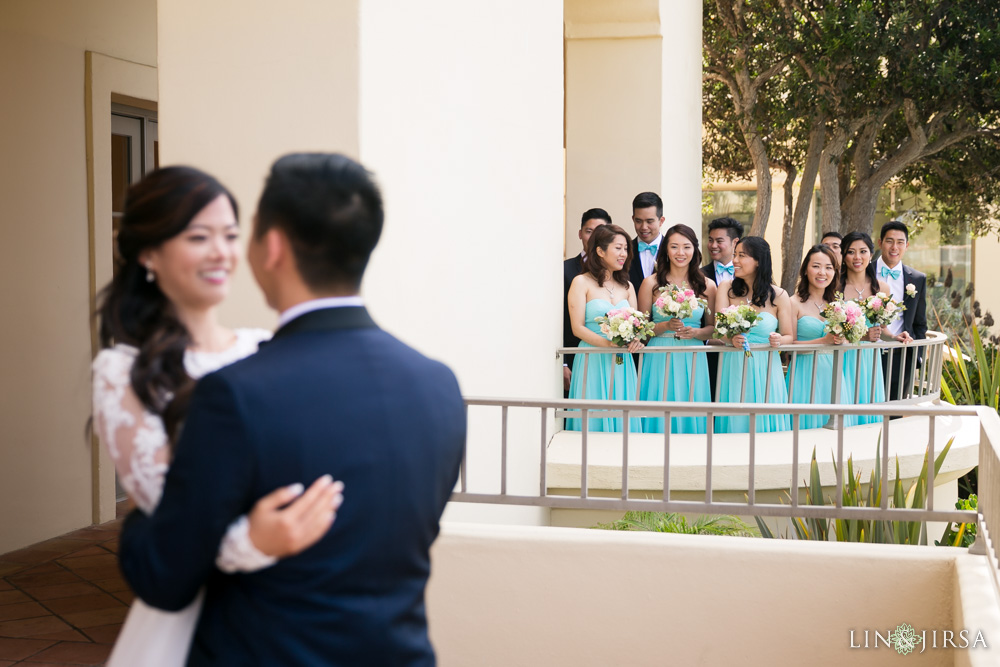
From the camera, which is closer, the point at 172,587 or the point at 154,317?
the point at 172,587

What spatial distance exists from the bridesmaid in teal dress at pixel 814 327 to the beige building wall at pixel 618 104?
3072mm

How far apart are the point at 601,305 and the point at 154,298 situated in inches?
229

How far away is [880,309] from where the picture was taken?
7.69 meters

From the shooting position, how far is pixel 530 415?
672 cm

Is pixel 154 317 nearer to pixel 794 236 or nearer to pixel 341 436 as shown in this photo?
pixel 341 436

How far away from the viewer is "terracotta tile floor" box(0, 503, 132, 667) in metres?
4.60

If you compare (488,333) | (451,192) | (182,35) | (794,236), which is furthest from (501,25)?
(794,236)

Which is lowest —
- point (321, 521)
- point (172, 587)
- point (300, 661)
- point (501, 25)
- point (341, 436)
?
point (300, 661)

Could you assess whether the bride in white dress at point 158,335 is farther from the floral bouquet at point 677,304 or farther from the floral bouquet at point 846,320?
the floral bouquet at point 846,320

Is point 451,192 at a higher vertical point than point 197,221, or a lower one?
higher

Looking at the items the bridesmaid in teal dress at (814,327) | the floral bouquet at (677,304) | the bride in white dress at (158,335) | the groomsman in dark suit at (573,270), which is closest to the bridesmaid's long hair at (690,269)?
the floral bouquet at (677,304)

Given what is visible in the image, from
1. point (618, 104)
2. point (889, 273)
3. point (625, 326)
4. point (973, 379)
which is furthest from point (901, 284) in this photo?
point (618, 104)

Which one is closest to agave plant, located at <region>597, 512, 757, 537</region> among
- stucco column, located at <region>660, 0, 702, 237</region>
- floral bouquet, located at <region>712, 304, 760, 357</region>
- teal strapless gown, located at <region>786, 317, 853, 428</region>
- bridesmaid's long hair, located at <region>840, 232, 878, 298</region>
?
floral bouquet, located at <region>712, 304, 760, 357</region>

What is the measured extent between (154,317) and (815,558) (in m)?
2.92
